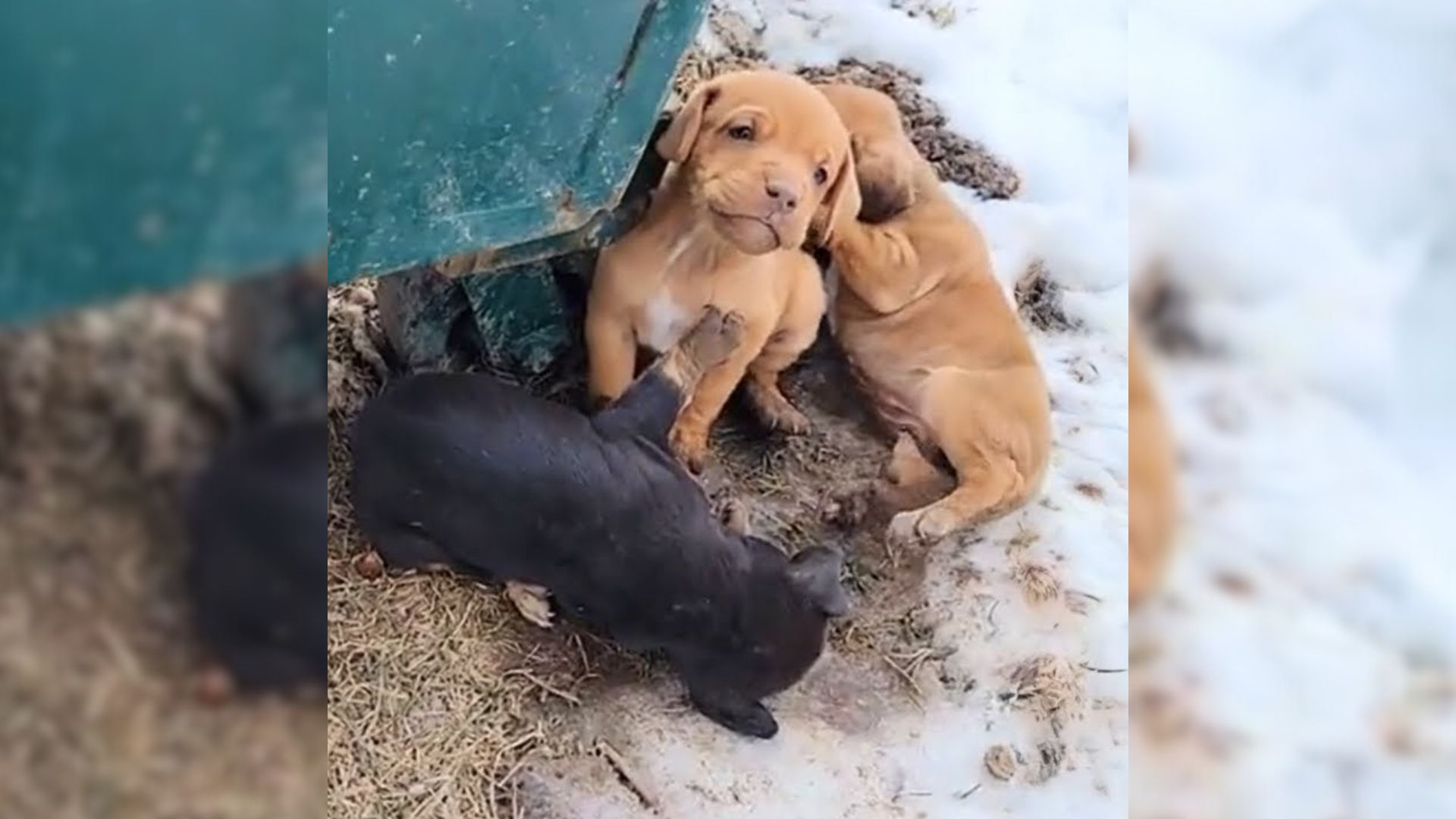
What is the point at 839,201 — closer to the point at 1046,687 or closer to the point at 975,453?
the point at 975,453

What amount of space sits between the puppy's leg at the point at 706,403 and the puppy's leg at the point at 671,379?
24mm

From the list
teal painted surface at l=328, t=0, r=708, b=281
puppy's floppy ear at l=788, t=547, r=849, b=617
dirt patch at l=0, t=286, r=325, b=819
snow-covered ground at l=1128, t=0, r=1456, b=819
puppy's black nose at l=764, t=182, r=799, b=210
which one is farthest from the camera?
puppy's floppy ear at l=788, t=547, r=849, b=617

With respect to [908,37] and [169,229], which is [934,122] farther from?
[169,229]

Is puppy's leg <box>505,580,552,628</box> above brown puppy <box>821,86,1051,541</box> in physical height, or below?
below

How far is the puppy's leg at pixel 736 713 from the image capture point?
4.04 feet

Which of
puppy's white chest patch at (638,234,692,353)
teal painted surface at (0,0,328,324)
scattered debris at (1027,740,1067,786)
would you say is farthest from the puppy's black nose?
teal painted surface at (0,0,328,324)

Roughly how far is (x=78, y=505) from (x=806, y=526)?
990mm

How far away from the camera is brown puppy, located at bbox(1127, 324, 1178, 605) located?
0.77m

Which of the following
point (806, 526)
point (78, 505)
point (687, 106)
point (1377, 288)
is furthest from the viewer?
point (806, 526)

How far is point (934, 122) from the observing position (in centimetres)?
133

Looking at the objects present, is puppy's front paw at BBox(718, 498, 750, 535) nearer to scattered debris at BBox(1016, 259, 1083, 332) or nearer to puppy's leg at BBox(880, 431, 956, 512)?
puppy's leg at BBox(880, 431, 956, 512)

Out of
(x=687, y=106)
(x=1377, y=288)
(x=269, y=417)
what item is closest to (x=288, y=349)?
(x=269, y=417)

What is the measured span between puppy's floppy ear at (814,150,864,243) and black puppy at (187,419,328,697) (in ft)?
2.87

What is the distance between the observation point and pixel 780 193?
1128 mm
